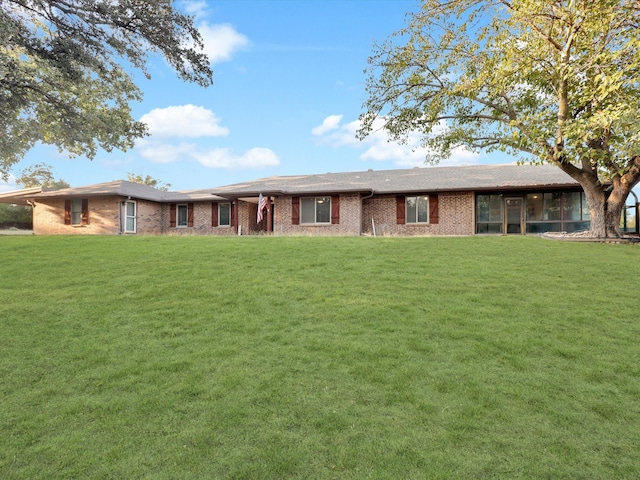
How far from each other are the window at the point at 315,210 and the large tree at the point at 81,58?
8.87 metres

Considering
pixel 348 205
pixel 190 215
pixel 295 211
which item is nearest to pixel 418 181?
pixel 348 205

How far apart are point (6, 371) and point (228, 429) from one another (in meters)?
3.15

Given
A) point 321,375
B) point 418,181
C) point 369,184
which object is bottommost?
point 321,375

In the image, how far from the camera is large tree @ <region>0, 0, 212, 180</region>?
1106 cm

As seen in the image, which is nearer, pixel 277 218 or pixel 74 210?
pixel 277 218

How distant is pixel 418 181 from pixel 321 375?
18680mm

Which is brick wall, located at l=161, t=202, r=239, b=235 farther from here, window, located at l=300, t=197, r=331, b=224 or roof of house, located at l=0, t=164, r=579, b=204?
window, located at l=300, t=197, r=331, b=224

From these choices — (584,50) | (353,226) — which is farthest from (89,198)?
(584,50)

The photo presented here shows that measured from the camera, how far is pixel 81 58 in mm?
11914

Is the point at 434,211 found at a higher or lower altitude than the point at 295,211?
lower

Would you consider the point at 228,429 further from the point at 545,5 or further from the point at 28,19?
the point at 28,19

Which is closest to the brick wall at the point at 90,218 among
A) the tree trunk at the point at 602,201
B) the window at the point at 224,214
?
the window at the point at 224,214

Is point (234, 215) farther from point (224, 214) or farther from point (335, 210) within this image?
point (335, 210)

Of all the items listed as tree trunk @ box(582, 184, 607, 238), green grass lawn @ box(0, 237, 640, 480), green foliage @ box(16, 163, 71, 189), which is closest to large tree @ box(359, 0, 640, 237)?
tree trunk @ box(582, 184, 607, 238)
